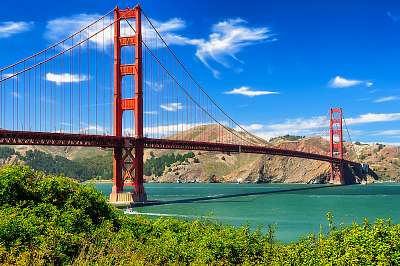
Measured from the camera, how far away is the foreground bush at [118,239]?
14852mm

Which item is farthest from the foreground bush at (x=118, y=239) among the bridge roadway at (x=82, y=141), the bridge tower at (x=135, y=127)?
the bridge tower at (x=135, y=127)

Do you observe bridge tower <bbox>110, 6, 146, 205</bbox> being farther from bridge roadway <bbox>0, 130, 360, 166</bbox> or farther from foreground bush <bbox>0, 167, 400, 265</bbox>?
foreground bush <bbox>0, 167, 400, 265</bbox>

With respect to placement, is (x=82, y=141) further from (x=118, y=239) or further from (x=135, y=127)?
(x=118, y=239)

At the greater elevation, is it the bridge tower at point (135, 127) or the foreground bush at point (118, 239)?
the bridge tower at point (135, 127)

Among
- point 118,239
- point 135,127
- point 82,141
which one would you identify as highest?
point 135,127

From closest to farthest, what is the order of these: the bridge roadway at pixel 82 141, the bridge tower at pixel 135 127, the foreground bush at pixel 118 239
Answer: the foreground bush at pixel 118 239 < the bridge roadway at pixel 82 141 < the bridge tower at pixel 135 127

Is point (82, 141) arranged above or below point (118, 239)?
above

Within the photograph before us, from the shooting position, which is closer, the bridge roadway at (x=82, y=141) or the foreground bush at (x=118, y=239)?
the foreground bush at (x=118, y=239)

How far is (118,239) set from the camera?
19703 mm

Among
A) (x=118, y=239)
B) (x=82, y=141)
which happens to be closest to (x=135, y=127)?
(x=82, y=141)

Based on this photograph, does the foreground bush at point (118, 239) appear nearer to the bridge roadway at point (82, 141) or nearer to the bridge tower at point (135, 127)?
the bridge roadway at point (82, 141)

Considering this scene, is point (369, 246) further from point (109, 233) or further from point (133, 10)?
point (133, 10)

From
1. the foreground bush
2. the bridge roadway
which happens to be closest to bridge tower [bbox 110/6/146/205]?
the bridge roadway

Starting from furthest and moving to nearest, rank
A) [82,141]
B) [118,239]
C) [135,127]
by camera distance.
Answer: [135,127]
[82,141]
[118,239]
